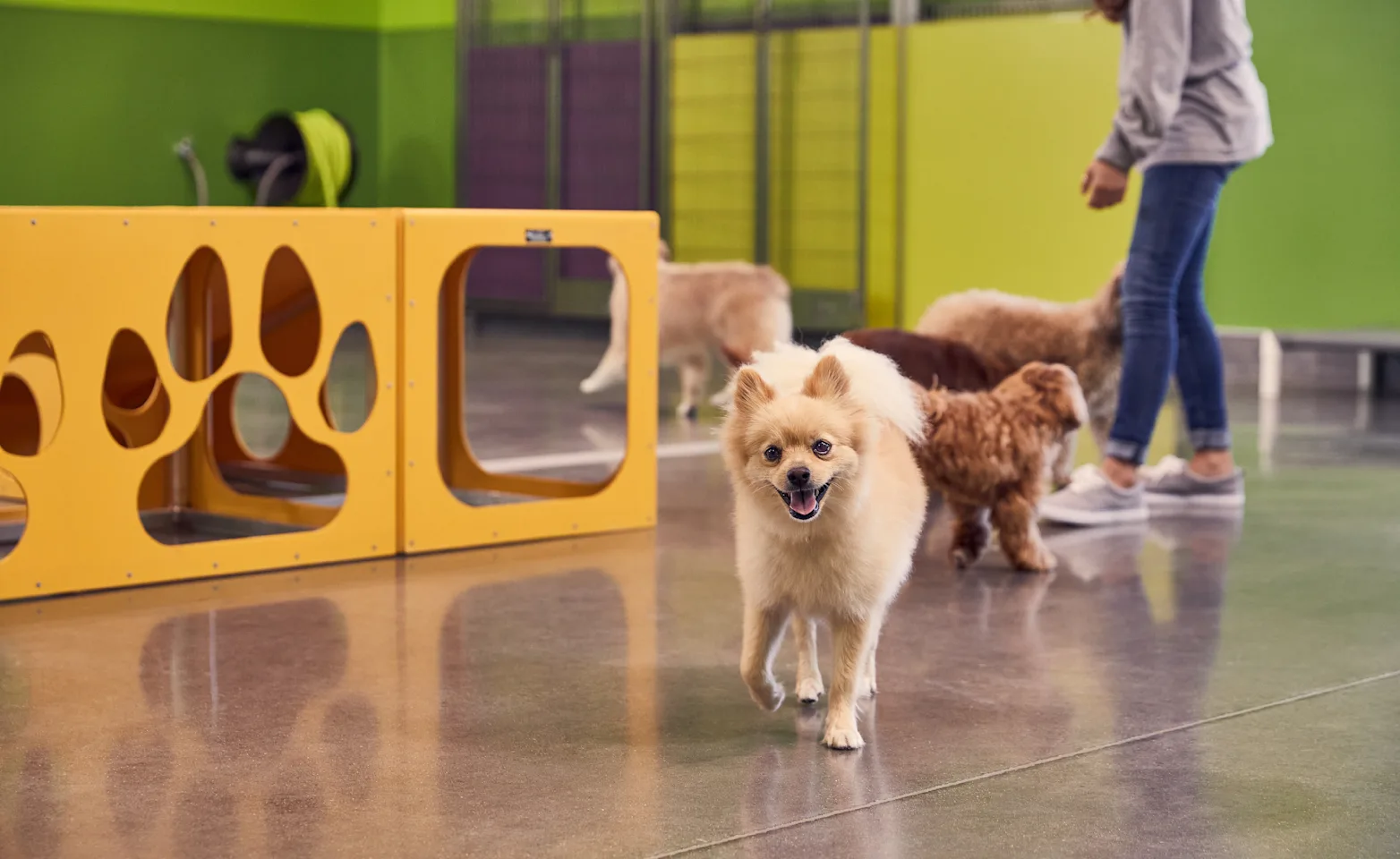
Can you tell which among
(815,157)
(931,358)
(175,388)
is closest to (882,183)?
(815,157)

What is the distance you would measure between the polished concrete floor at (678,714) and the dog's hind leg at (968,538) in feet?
0.15

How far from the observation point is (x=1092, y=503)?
412 centimetres

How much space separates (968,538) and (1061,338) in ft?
3.28

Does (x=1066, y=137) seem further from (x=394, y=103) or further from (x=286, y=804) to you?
(x=286, y=804)

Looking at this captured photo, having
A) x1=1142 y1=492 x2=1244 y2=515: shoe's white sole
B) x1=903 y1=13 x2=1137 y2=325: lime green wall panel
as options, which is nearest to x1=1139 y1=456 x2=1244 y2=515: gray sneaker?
x1=1142 y1=492 x2=1244 y2=515: shoe's white sole

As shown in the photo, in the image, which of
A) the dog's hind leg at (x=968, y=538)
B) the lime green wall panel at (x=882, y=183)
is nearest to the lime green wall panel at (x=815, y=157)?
the lime green wall panel at (x=882, y=183)

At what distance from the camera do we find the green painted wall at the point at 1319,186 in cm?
729

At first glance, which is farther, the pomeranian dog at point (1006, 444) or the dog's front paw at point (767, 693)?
the pomeranian dog at point (1006, 444)

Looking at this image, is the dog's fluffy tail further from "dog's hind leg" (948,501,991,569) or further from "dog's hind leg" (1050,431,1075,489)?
"dog's hind leg" (1050,431,1075,489)

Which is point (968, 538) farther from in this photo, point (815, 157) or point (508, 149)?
point (508, 149)

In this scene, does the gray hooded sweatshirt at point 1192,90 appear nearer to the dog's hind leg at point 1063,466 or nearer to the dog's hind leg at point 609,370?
the dog's hind leg at point 1063,466

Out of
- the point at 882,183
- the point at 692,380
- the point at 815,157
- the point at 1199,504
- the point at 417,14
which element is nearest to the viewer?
the point at 1199,504

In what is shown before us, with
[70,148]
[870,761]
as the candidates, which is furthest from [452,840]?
[70,148]

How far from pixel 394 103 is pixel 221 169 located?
1.24 metres
